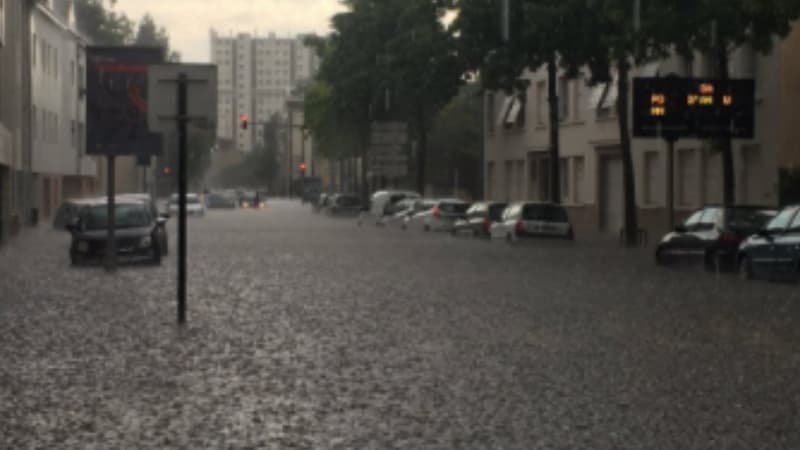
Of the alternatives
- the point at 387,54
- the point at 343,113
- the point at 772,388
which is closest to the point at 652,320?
the point at 772,388

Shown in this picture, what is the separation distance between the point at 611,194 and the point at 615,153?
2175 millimetres

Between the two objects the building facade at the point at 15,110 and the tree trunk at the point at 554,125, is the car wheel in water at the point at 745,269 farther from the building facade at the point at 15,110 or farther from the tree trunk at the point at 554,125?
the building facade at the point at 15,110

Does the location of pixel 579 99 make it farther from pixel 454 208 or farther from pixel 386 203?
pixel 386 203

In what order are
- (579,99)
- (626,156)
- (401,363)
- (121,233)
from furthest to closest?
(579,99)
(626,156)
(121,233)
(401,363)

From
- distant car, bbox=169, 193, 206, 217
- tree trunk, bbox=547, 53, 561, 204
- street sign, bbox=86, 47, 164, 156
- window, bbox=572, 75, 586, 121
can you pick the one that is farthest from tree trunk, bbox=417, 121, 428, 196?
street sign, bbox=86, 47, 164, 156

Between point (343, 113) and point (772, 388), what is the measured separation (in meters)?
71.0

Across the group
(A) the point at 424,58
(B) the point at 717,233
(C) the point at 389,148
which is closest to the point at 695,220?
(B) the point at 717,233

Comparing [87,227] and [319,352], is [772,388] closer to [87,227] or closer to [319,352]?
[319,352]

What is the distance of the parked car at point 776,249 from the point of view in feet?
82.3

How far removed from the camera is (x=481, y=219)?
171ft

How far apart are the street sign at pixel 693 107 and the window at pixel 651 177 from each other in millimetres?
16032

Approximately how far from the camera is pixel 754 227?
29.4 m

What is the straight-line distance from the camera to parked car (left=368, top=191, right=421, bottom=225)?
2869 inches

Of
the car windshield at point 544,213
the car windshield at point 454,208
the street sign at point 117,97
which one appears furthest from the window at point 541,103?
the street sign at point 117,97
